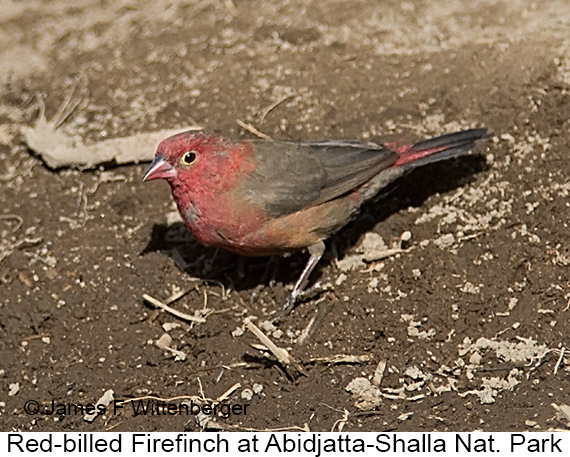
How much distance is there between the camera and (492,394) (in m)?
5.02

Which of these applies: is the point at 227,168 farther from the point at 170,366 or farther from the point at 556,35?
the point at 556,35

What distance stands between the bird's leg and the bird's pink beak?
107 centimetres

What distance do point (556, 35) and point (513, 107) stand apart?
97cm

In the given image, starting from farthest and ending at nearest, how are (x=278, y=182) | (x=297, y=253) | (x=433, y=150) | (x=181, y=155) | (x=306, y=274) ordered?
1. (x=297, y=253)
2. (x=433, y=150)
3. (x=306, y=274)
4. (x=278, y=182)
5. (x=181, y=155)

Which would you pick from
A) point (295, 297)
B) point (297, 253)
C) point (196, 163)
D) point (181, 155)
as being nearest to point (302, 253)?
point (297, 253)

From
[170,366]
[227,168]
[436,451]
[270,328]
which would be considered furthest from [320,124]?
[436,451]

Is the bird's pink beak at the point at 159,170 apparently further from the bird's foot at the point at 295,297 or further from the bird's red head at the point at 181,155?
the bird's foot at the point at 295,297

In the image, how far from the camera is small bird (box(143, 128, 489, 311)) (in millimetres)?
5656

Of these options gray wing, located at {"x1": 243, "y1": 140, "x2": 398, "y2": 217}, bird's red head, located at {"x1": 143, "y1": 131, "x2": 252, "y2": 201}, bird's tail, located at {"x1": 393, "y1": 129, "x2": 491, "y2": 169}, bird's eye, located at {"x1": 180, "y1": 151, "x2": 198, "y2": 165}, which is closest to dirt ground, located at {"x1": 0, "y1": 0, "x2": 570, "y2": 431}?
bird's tail, located at {"x1": 393, "y1": 129, "x2": 491, "y2": 169}

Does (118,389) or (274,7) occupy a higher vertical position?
(274,7)

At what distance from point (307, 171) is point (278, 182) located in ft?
0.73

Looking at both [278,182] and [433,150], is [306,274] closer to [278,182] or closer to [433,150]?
[278,182]

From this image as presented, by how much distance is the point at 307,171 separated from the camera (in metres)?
5.88

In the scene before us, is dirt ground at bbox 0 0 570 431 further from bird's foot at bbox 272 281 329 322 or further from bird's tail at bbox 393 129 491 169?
bird's tail at bbox 393 129 491 169
